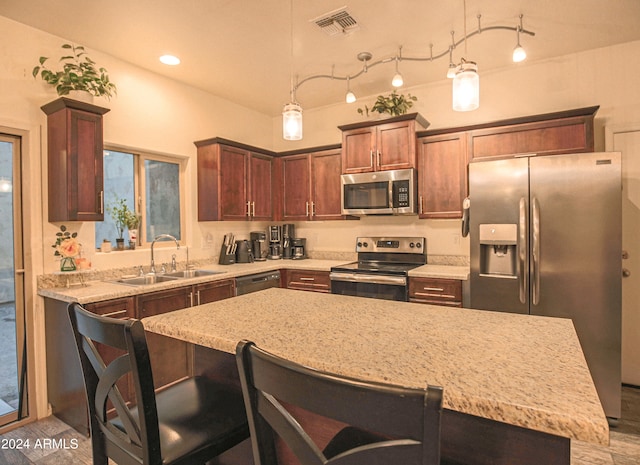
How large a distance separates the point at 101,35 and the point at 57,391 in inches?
104

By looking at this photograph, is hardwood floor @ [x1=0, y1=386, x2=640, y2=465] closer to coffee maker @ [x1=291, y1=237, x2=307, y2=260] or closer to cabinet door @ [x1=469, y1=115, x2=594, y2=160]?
cabinet door @ [x1=469, y1=115, x2=594, y2=160]

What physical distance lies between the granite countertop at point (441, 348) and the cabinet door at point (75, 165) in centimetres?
164

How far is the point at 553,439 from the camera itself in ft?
2.84

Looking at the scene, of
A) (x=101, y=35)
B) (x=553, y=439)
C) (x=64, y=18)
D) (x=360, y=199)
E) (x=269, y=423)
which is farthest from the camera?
(x=360, y=199)

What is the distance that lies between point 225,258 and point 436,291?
2.23 meters

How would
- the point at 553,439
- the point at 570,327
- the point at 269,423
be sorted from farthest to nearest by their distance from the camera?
the point at 570,327
the point at 553,439
the point at 269,423

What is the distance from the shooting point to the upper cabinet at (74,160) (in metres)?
2.58

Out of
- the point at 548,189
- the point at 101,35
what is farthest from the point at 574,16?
the point at 101,35

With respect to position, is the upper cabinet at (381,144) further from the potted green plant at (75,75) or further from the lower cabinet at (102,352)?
the potted green plant at (75,75)

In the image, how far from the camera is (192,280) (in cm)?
299

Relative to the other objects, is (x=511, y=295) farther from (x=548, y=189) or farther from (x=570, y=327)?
(x=570, y=327)

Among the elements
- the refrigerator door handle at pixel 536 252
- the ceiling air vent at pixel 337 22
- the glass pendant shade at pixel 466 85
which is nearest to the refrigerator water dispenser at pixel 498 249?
the refrigerator door handle at pixel 536 252

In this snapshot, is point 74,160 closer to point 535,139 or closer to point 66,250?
point 66,250

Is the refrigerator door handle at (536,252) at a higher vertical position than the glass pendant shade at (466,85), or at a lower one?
lower
